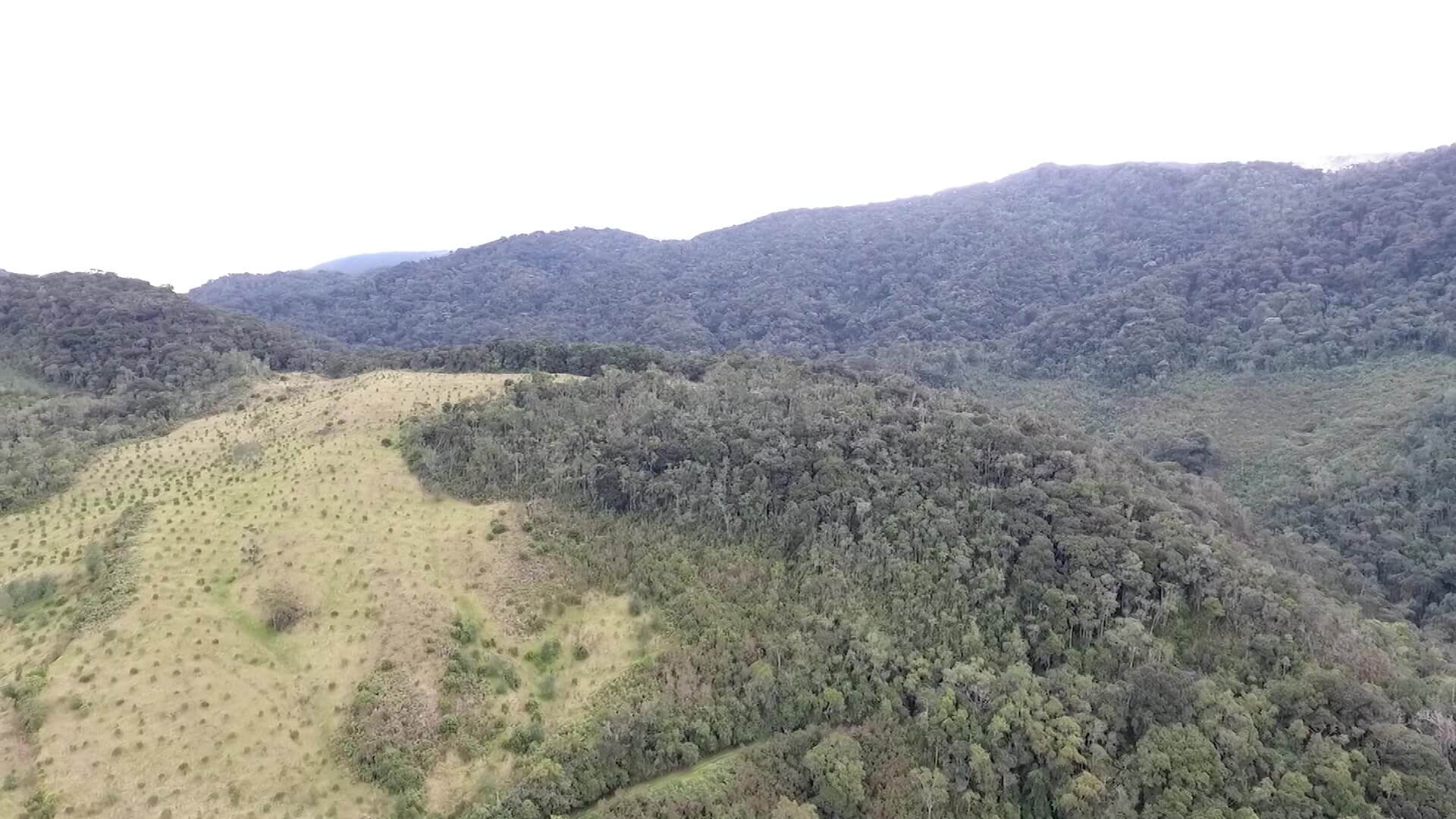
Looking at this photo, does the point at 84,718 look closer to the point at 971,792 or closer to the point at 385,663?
the point at 385,663

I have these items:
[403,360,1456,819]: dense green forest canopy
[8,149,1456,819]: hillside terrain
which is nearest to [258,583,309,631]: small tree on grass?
[8,149,1456,819]: hillside terrain

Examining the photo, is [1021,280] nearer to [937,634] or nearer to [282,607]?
[937,634]

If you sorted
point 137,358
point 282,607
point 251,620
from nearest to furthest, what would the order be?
point 251,620
point 282,607
point 137,358

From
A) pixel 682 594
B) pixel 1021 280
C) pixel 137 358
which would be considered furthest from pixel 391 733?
pixel 1021 280

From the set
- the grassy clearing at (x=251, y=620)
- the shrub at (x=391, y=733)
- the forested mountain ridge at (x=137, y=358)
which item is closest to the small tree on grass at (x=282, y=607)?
the grassy clearing at (x=251, y=620)

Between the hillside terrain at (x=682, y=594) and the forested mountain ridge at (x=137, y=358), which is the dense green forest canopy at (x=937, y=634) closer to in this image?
the hillside terrain at (x=682, y=594)

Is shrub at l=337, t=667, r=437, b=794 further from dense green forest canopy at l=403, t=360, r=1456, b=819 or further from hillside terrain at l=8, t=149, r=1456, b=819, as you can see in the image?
dense green forest canopy at l=403, t=360, r=1456, b=819
